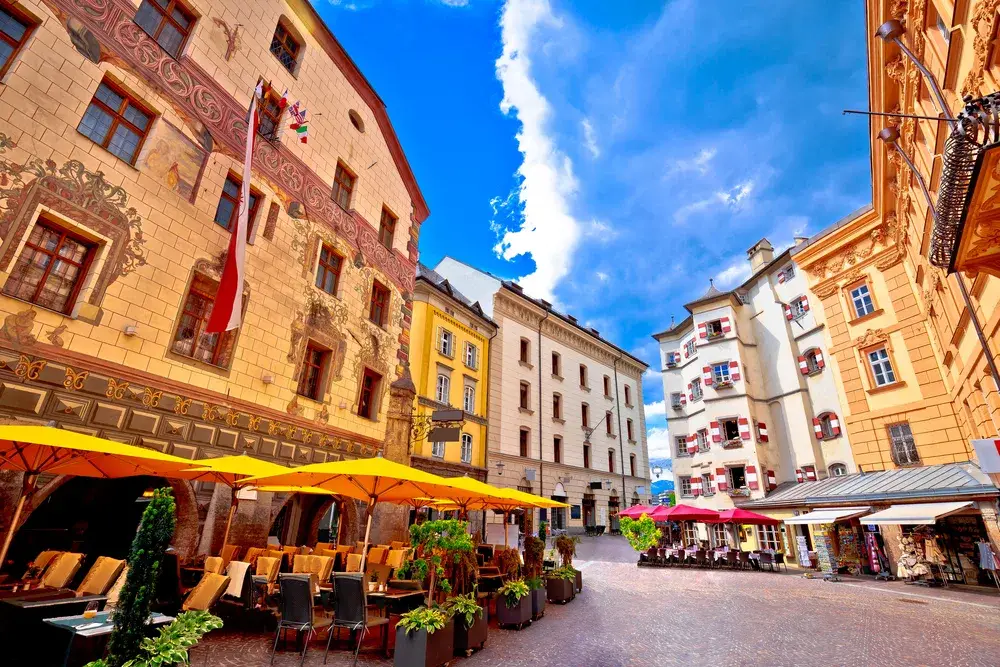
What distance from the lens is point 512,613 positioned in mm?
8664

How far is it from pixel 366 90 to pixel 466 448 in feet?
59.3

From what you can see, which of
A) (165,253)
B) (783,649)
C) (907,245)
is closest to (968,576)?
(907,245)

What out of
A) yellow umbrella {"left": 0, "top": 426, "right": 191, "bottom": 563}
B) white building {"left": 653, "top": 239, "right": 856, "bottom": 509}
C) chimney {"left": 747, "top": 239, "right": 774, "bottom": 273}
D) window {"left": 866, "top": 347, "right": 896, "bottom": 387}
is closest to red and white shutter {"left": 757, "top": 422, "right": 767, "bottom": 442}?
white building {"left": 653, "top": 239, "right": 856, "bottom": 509}

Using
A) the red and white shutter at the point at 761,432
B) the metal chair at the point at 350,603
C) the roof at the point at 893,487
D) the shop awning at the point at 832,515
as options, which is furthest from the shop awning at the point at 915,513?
the metal chair at the point at 350,603

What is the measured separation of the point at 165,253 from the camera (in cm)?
970

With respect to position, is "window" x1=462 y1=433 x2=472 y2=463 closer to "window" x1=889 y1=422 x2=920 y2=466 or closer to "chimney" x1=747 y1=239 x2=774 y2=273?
"window" x1=889 y1=422 x2=920 y2=466

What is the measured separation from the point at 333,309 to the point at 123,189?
6.17 m

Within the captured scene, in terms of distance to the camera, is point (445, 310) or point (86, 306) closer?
point (86, 306)

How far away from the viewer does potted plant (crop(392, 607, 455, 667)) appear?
19.3ft

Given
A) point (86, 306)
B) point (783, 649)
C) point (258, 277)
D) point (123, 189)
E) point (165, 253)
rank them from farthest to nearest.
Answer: point (258, 277), point (165, 253), point (123, 189), point (86, 306), point (783, 649)

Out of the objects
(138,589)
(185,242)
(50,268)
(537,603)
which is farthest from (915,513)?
(50,268)

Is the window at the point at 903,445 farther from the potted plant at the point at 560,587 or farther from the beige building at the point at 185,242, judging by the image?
the beige building at the point at 185,242

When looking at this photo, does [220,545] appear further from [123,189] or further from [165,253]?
[123,189]

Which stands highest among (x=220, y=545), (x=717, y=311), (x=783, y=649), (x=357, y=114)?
(x=357, y=114)
